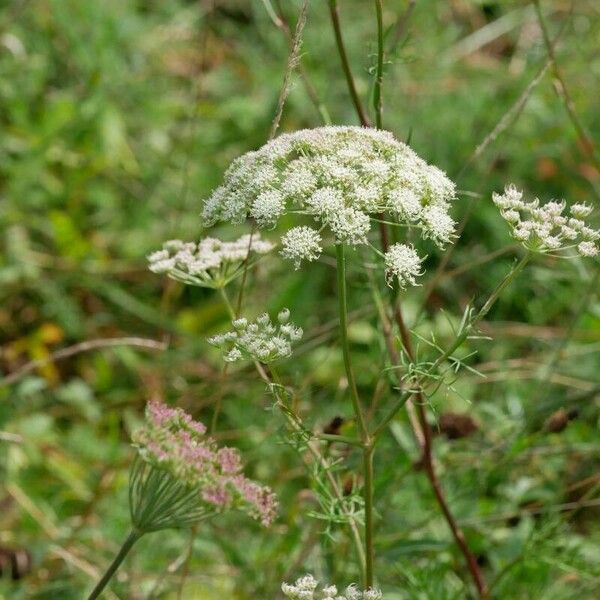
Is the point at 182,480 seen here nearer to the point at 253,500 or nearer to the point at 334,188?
the point at 253,500

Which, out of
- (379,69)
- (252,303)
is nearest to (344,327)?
(379,69)

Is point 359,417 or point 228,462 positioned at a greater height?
point 359,417

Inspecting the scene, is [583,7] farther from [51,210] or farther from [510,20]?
[51,210]

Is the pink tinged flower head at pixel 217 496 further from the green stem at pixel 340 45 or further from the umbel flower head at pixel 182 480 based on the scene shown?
the green stem at pixel 340 45

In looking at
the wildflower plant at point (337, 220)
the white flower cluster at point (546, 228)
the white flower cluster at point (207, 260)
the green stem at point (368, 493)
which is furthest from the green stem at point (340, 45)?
the green stem at point (368, 493)

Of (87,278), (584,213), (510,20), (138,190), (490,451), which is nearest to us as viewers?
(584,213)

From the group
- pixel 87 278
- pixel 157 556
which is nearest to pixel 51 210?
pixel 87 278
